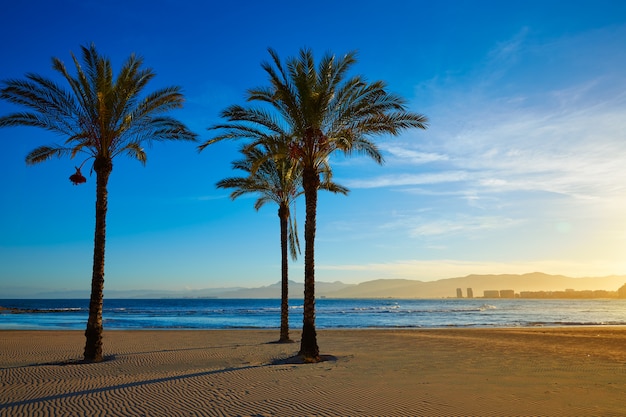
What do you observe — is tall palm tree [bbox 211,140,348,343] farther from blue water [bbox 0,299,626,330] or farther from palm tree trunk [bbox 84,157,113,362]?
blue water [bbox 0,299,626,330]

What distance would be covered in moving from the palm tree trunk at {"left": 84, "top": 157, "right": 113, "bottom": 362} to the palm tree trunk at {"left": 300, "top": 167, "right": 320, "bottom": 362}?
6.65m

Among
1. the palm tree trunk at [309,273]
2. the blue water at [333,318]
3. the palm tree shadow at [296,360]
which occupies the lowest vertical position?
the blue water at [333,318]

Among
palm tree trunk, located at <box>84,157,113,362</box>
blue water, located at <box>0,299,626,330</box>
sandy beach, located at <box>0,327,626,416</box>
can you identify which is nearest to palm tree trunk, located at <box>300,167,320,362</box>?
sandy beach, located at <box>0,327,626,416</box>

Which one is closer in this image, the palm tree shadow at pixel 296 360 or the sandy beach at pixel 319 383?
the sandy beach at pixel 319 383

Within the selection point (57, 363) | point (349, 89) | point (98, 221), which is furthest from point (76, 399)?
point (349, 89)

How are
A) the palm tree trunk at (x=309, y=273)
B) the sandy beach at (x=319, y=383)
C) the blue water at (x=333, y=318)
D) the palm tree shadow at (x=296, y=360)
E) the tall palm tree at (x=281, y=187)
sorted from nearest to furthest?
the sandy beach at (x=319, y=383)
the palm tree shadow at (x=296, y=360)
the palm tree trunk at (x=309, y=273)
the tall palm tree at (x=281, y=187)
the blue water at (x=333, y=318)

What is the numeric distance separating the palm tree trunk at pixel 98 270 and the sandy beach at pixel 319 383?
0.70 m

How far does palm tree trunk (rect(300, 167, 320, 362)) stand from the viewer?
14945 millimetres

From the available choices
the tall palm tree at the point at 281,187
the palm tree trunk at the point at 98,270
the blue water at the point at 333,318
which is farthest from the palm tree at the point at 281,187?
the blue water at the point at 333,318

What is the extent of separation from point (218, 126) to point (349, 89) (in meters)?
4.99

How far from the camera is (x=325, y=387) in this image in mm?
10094

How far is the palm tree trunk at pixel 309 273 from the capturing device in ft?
49.0

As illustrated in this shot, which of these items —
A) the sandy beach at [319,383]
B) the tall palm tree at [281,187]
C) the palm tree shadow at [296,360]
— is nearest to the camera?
the sandy beach at [319,383]

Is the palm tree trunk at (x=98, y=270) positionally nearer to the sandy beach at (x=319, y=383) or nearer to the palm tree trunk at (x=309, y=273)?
the sandy beach at (x=319, y=383)
